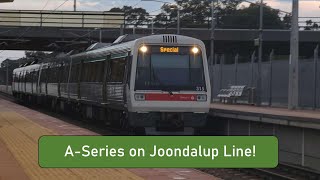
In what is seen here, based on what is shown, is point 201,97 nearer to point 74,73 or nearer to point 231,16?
point 74,73

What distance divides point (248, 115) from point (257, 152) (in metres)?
10.6

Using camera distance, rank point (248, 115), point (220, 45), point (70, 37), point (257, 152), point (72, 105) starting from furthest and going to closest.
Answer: point (220, 45), point (70, 37), point (72, 105), point (248, 115), point (257, 152)

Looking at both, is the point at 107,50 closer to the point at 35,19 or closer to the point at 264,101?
the point at 264,101

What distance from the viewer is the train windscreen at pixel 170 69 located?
17953 mm

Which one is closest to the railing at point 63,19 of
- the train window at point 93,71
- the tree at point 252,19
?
the train window at point 93,71

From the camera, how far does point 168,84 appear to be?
1797 centimetres

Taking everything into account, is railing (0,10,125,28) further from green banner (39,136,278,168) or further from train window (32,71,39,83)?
green banner (39,136,278,168)

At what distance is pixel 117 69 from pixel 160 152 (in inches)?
499

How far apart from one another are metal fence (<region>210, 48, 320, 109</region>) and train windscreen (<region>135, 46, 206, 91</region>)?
30.1 ft

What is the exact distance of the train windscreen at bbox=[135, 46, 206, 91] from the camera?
17953 mm

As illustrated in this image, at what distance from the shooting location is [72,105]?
95.6ft

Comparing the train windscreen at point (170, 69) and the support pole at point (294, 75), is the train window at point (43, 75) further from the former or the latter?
the train windscreen at point (170, 69)

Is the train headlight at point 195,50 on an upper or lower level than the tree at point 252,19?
lower

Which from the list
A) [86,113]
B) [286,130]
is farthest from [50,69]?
[286,130]
